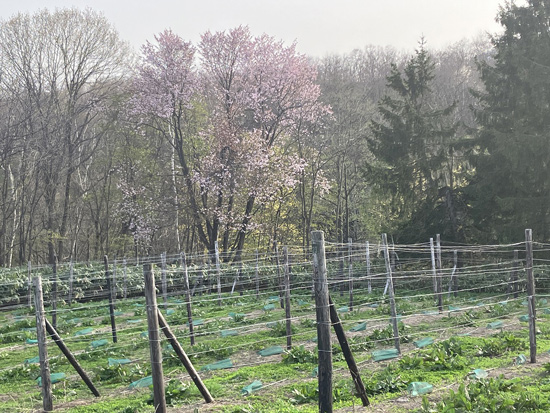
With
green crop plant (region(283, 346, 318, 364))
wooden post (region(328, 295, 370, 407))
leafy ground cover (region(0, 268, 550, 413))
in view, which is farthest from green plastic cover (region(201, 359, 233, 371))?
wooden post (region(328, 295, 370, 407))

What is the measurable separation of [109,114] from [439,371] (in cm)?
2477

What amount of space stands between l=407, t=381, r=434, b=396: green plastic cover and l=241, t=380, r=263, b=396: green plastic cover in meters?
1.73

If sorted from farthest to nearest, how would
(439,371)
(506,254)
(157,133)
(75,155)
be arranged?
(157,133) < (75,155) < (506,254) < (439,371)

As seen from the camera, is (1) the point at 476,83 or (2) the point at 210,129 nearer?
(2) the point at 210,129

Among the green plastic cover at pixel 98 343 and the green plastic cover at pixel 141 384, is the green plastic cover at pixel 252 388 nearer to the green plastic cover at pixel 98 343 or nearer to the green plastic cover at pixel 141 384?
the green plastic cover at pixel 141 384

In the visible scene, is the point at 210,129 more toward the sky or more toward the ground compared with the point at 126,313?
more toward the sky

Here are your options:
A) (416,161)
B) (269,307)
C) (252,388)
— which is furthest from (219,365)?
(416,161)

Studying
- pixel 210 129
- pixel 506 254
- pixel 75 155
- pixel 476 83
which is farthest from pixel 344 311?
pixel 476 83

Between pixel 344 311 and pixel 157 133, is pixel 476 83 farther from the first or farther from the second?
pixel 344 311

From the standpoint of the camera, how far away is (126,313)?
15.7 meters

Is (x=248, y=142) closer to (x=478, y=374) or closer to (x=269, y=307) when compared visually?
(x=269, y=307)

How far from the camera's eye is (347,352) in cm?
558

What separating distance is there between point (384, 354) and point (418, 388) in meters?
2.05

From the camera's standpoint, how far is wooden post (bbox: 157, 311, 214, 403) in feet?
18.2
